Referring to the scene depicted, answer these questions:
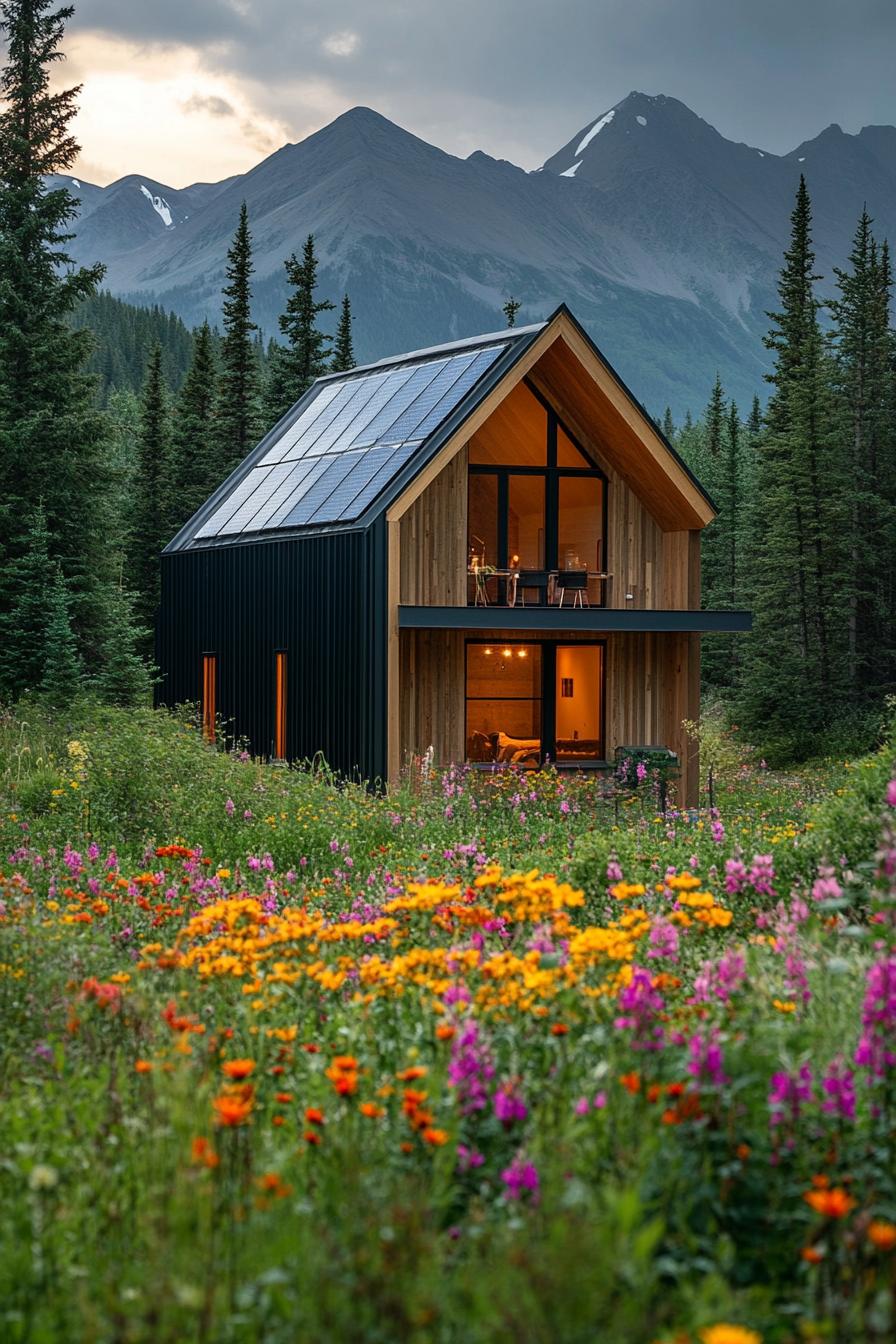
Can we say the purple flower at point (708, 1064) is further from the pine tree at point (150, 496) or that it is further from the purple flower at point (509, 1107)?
→ the pine tree at point (150, 496)

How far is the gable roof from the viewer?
18.3 m

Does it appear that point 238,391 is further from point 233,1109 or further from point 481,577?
point 233,1109

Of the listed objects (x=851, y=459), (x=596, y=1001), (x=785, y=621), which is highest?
(x=851, y=459)

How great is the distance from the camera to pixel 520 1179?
3793 mm

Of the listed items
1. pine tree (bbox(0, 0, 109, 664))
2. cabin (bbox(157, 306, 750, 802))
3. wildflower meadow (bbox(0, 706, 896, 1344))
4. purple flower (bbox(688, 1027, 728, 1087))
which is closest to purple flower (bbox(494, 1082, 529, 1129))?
wildflower meadow (bbox(0, 706, 896, 1344))

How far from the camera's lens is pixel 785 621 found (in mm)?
37562

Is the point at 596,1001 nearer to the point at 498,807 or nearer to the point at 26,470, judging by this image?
the point at 498,807

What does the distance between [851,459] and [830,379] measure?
2.35 m

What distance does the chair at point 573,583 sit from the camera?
2000cm

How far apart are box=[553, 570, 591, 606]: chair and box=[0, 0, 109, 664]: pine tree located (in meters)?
9.18

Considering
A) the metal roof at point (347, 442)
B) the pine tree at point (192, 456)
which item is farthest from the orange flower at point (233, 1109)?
the pine tree at point (192, 456)

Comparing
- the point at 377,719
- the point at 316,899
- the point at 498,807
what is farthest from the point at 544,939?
the point at 377,719

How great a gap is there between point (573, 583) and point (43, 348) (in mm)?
10870

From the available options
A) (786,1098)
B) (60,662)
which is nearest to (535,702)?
(60,662)
